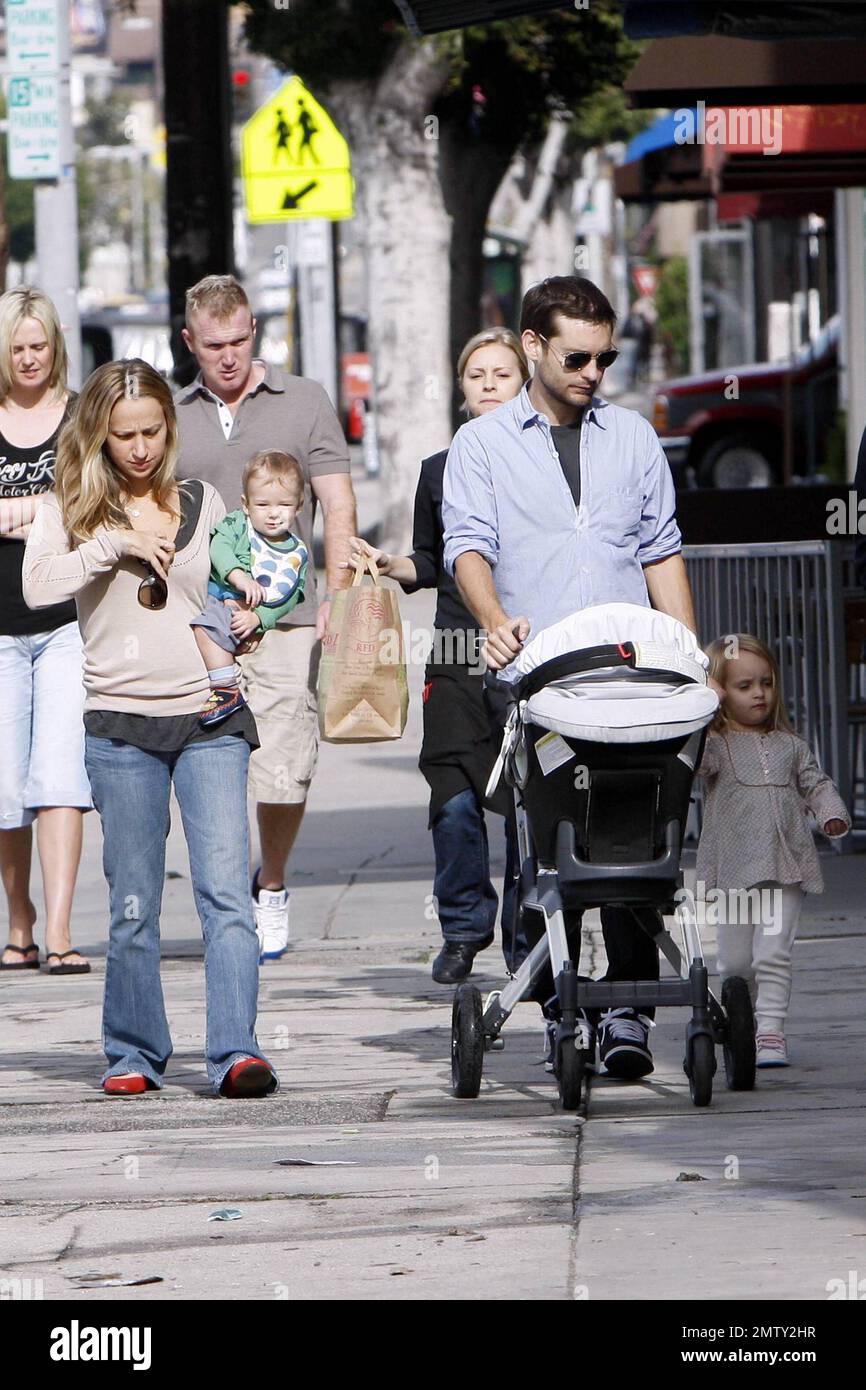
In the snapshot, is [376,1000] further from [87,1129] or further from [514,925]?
[87,1129]

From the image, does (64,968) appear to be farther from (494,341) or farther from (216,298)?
(494,341)

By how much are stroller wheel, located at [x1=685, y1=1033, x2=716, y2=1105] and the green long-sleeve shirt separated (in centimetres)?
150

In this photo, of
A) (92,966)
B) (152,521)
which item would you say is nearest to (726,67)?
(92,966)

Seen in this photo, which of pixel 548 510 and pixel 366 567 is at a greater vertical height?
pixel 548 510

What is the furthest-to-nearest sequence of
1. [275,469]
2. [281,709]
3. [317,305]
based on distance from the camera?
[317,305]
[281,709]
[275,469]

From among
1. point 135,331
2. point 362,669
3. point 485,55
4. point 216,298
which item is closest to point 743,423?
point 485,55

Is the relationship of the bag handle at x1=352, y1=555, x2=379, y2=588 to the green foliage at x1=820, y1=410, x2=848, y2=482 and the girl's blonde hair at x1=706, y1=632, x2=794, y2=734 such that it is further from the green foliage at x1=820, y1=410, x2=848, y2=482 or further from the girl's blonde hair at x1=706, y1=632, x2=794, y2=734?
the green foliage at x1=820, y1=410, x2=848, y2=482

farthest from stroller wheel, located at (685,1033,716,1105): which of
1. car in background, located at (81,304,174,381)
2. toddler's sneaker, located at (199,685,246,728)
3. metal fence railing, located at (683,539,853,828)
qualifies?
car in background, located at (81,304,174,381)

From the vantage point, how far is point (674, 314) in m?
55.6

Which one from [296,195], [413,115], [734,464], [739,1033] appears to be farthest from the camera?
[734,464]

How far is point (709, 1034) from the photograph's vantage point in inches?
226

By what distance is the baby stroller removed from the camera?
555 cm

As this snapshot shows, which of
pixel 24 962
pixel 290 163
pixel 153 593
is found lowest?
pixel 24 962

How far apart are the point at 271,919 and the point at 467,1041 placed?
92.8 inches
